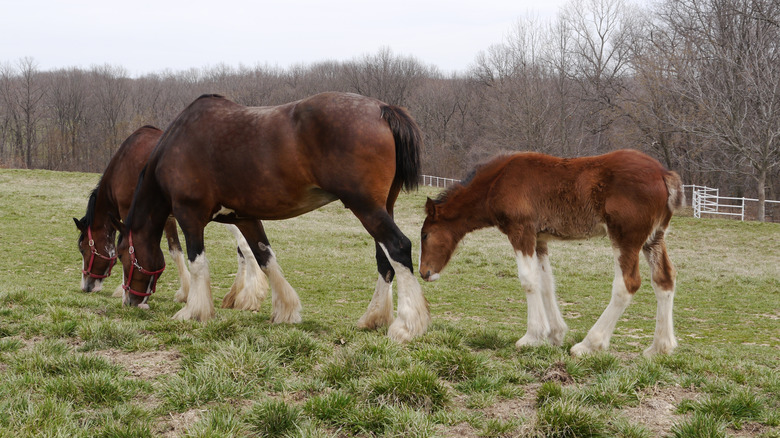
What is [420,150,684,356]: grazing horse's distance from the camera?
5141mm

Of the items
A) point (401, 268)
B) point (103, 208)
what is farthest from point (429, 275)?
point (103, 208)

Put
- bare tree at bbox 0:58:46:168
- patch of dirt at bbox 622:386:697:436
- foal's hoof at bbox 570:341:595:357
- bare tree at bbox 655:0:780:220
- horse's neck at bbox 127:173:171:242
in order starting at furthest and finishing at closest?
bare tree at bbox 0:58:46:168 < bare tree at bbox 655:0:780:220 < horse's neck at bbox 127:173:171:242 < foal's hoof at bbox 570:341:595:357 < patch of dirt at bbox 622:386:697:436

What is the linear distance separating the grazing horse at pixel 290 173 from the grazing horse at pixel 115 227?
2.02 m

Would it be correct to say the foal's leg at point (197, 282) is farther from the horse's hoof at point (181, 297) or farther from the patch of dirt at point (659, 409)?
the patch of dirt at point (659, 409)

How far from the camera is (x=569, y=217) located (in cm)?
542

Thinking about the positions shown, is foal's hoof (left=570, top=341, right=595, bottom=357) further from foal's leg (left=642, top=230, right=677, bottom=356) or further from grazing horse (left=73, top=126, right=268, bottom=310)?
grazing horse (left=73, top=126, right=268, bottom=310)

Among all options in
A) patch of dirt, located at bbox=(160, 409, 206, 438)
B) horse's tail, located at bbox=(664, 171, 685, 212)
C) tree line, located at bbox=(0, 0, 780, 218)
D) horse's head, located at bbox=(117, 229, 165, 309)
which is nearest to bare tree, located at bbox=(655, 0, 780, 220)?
tree line, located at bbox=(0, 0, 780, 218)

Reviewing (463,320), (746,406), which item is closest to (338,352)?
(746,406)

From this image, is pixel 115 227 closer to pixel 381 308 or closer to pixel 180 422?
pixel 381 308

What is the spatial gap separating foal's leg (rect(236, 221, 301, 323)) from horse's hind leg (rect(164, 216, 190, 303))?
2719 millimetres

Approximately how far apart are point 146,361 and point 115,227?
15.8 feet

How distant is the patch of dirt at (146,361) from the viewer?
14.0 ft

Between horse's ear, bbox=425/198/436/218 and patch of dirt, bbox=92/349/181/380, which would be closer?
patch of dirt, bbox=92/349/181/380

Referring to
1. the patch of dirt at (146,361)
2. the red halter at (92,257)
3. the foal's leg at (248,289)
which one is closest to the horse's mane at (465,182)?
the patch of dirt at (146,361)
